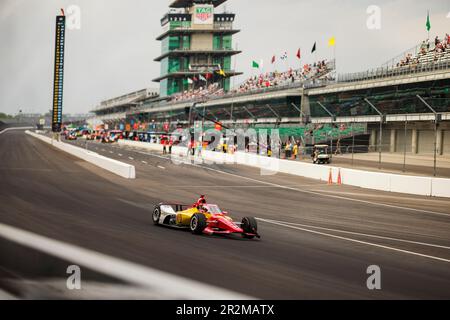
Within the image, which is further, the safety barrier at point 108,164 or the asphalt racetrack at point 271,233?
the safety barrier at point 108,164

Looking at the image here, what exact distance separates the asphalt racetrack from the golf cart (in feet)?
44.6

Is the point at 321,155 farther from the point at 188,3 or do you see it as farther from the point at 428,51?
the point at 188,3

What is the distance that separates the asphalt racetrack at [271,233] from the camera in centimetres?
922

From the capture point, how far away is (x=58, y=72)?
41625 millimetres

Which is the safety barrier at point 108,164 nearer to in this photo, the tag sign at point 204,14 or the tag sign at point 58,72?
the tag sign at point 58,72

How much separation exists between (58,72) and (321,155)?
19.5 metres

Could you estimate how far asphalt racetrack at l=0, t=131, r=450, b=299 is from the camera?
9219 mm

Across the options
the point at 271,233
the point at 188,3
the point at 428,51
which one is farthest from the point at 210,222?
the point at 188,3

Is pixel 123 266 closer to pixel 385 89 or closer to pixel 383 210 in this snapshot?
→ pixel 383 210

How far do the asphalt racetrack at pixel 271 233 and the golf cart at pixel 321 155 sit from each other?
13.6m

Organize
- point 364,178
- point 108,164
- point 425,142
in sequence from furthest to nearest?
point 425,142, point 108,164, point 364,178

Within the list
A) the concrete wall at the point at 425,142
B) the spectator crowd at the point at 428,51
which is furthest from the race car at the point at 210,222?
the spectator crowd at the point at 428,51

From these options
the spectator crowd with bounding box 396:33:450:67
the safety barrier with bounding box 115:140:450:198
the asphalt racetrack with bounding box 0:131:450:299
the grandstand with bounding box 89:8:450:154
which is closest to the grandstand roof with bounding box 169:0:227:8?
the grandstand with bounding box 89:8:450:154

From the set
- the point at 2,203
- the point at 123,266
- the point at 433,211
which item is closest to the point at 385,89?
the point at 433,211
